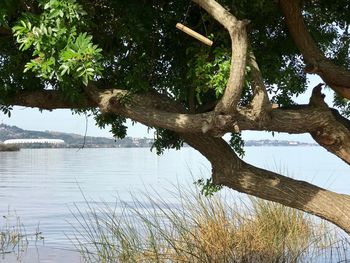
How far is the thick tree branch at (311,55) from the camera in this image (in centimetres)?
620

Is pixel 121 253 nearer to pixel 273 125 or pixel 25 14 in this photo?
pixel 273 125

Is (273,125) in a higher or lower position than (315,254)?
higher

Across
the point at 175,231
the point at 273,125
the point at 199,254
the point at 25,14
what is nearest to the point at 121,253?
the point at 175,231

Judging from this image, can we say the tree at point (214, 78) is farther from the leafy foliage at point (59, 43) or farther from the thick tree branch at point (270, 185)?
the leafy foliage at point (59, 43)

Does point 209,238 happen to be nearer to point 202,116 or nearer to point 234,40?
point 202,116

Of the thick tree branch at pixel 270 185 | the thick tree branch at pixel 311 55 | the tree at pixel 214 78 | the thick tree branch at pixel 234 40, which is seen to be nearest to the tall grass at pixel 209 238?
the thick tree branch at pixel 270 185

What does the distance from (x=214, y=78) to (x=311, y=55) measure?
167 centimetres

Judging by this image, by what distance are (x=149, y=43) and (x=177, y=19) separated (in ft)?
1.09

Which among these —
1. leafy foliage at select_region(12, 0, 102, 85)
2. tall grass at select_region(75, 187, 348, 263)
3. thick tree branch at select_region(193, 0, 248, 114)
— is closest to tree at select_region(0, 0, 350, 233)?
thick tree branch at select_region(193, 0, 248, 114)

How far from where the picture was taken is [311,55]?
645 centimetres

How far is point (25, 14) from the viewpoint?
4.32 metres

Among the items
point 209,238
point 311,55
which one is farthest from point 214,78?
point 209,238

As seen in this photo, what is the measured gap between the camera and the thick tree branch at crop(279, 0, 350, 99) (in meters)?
6.20

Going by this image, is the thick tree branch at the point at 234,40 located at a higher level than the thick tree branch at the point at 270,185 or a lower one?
higher
